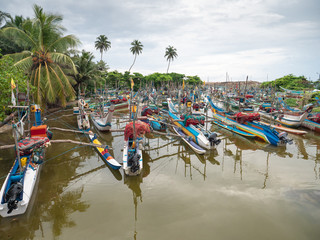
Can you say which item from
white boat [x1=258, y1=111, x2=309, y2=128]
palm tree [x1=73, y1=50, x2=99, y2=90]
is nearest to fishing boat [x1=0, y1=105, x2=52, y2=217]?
white boat [x1=258, y1=111, x2=309, y2=128]

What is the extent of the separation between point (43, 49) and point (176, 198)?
1674cm

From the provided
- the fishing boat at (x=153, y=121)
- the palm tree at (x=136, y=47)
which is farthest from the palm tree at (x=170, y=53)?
the fishing boat at (x=153, y=121)

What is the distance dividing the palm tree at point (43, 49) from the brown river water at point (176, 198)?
249 inches

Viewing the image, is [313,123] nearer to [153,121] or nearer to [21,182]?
[153,121]

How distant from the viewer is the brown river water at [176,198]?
6.57 meters

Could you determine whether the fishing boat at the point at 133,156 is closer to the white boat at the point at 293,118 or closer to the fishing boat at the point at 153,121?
the fishing boat at the point at 153,121

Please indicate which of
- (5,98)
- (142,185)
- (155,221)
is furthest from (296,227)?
(5,98)

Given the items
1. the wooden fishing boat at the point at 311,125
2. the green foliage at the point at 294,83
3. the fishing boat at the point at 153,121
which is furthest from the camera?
the green foliage at the point at 294,83

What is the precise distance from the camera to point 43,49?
53.2 ft

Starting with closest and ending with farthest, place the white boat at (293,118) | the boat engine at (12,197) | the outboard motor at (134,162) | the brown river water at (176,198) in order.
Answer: the boat engine at (12,197) → the brown river water at (176,198) → the outboard motor at (134,162) → the white boat at (293,118)

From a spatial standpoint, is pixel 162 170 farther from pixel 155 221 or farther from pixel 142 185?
pixel 155 221

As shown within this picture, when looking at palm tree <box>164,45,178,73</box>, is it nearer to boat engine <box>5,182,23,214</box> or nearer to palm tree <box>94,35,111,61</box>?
palm tree <box>94,35,111,61</box>

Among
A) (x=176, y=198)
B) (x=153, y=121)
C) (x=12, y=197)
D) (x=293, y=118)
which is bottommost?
(x=176, y=198)

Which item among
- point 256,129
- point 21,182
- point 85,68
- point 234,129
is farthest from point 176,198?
point 85,68
